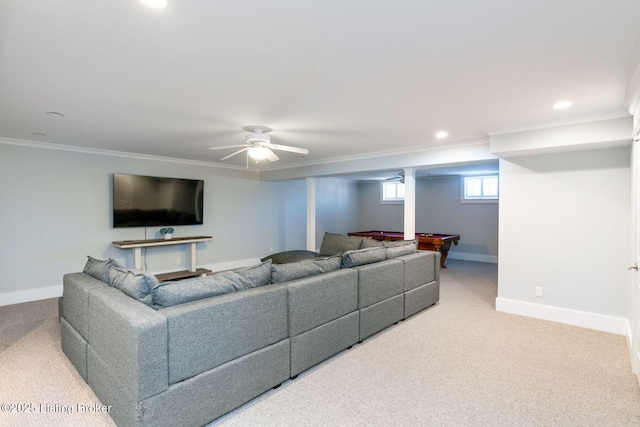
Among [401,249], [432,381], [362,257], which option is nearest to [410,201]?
[401,249]

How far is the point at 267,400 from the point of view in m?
2.32

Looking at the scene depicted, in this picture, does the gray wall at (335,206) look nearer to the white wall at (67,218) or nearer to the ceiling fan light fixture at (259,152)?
the white wall at (67,218)

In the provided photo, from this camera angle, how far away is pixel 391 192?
9891mm

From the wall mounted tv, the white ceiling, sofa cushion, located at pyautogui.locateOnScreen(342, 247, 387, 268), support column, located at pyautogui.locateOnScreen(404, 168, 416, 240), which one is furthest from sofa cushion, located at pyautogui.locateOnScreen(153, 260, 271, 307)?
the wall mounted tv

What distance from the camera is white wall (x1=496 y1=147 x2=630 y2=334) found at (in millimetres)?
3570

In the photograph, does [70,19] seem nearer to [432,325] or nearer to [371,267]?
[371,267]

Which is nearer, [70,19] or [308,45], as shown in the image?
[70,19]

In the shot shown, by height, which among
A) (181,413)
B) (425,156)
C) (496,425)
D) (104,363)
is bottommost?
(496,425)

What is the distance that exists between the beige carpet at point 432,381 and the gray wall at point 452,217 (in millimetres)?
4533

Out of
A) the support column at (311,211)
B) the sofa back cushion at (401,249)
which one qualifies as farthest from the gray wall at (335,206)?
the sofa back cushion at (401,249)

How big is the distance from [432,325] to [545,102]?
257 cm

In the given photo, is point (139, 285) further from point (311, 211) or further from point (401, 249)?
point (311, 211)

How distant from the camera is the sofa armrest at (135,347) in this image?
1.75m

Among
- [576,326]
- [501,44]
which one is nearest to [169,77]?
[501,44]
